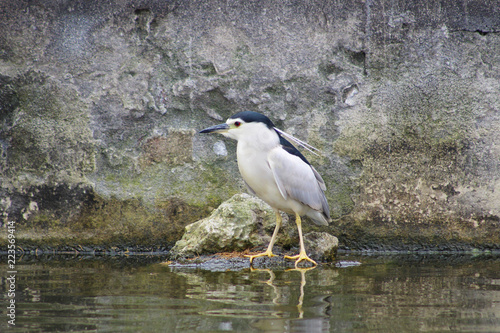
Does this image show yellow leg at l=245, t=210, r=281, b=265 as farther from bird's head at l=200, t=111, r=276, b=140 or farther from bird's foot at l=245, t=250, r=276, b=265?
bird's head at l=200, t=111, r=276, b=140

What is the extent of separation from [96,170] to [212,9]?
192 cm

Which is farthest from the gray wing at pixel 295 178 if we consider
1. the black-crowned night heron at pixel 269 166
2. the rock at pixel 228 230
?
the rock at pixel 228 230

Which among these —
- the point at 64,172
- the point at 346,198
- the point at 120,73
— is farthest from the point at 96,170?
the point at 346,198

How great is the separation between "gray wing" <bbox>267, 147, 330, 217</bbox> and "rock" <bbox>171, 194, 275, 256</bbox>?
49cm

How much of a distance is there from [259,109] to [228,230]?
1301 mm

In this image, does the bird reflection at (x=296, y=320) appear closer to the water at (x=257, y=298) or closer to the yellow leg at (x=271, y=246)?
the water at (x=257, y=298)

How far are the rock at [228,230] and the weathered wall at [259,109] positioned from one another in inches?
18.2

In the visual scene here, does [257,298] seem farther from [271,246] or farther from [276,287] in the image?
[271,246]

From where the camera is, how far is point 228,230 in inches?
179

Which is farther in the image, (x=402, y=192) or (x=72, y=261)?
(x=402, y=192)

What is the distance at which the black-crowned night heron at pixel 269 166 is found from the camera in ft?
14.2

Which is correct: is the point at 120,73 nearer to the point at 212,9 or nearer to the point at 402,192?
the point at 212,9

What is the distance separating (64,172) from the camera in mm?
4996

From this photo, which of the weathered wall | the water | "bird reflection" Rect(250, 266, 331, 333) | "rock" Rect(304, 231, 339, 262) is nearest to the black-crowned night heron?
"rock" Rect(304, 231, 339, 262)
